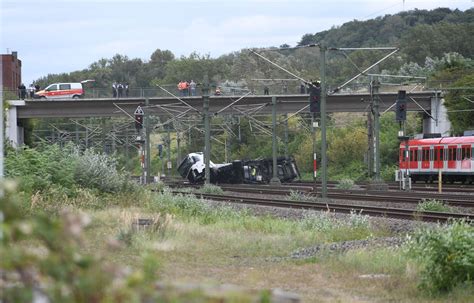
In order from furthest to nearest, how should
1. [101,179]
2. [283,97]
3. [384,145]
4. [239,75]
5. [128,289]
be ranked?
[239,75]
[384,145]
[283,97]
[101,179]
[128,289]

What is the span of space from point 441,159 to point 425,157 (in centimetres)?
260

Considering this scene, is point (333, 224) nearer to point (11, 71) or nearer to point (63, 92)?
point (63, 92)

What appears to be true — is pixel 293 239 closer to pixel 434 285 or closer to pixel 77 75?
pixel 434 285

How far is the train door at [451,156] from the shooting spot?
5485 cm

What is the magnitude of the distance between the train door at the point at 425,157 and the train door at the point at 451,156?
262 centimetres

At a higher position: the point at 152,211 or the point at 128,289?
the point at 128,289

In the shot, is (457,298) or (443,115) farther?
(443,115)

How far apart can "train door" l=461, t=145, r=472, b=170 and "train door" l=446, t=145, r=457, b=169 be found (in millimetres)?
756

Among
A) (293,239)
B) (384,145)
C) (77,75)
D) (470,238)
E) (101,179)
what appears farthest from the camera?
(77,75)

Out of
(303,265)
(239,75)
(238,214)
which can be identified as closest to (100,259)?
(303,265)

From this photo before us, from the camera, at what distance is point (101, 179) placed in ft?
106

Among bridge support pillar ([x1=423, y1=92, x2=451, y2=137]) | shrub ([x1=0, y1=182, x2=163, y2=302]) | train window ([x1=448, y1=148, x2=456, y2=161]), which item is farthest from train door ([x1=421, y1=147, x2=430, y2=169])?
shrub ([x1=0, y1=182, x2=163, y2=302])

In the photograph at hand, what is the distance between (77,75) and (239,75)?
125ft

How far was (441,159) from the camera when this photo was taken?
5688 centimetres
